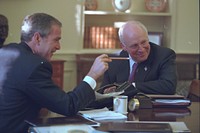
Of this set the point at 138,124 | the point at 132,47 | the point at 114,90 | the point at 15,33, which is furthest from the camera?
the point at 15,33

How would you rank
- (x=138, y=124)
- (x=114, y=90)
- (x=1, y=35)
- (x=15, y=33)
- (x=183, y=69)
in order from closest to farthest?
1. (x=138, y=124)
2. (x=114, y=90)
3. (x=1, y=35)
4. (x=15, y=33)
5. (x=183, y=69)

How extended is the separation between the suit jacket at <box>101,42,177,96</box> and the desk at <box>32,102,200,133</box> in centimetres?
33

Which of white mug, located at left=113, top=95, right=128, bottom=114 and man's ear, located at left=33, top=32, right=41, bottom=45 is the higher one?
man's ear, located at left=33, top=32, right=41, bottom=45

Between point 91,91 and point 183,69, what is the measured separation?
10.4 feet

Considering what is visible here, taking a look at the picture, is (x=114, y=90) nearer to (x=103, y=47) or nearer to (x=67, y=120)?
(x=67, y=120)

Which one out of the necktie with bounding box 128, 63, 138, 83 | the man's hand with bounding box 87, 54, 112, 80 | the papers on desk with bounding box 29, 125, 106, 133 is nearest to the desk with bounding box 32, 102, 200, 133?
the papers on desk with bounding box 29, 125, 106, 133

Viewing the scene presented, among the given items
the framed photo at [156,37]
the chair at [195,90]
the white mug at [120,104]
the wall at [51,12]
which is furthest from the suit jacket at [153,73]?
the framed photo at [156,37]

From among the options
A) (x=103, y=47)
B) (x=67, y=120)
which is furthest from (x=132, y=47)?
(x=103, y=47)

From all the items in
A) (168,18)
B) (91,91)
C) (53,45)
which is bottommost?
(91,91)

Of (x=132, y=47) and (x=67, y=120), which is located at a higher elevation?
(x=132, y=47)

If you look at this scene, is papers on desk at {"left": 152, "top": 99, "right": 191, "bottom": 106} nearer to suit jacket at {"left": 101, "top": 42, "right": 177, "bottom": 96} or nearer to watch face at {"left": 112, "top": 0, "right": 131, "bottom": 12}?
suit jacket at {"left": 101, "top": 42, "right": 177, "bottom": 96}

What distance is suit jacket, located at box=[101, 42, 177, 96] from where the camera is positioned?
2.71 meters

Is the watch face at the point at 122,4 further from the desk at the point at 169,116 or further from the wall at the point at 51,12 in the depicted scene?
the desk at the point at 169,116

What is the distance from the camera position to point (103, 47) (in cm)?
485
